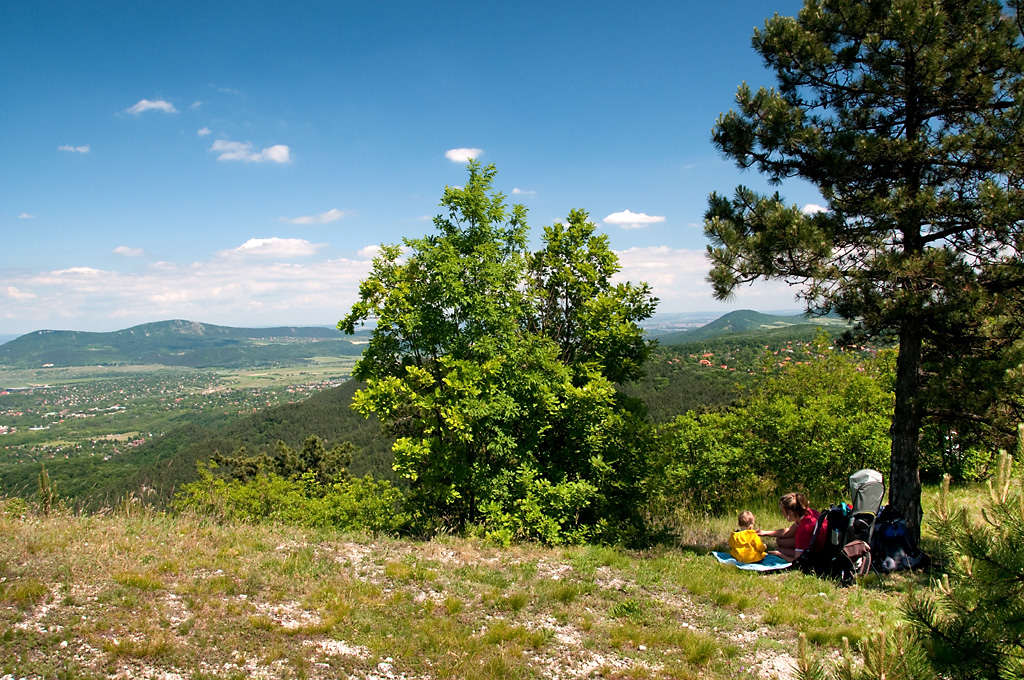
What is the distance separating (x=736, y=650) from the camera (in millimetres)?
5223

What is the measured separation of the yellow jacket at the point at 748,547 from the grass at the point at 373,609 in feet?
1.14

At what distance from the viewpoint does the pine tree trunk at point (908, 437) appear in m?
7.77

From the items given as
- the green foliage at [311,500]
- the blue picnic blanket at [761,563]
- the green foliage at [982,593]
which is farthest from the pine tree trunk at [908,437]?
the green foliage at [311,500]

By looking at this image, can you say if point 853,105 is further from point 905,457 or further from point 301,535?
point 301,535

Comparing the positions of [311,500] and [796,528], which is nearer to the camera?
[796,528]

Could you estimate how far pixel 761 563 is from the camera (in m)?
7.74

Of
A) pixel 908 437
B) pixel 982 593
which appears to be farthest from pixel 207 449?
pixel 982 593

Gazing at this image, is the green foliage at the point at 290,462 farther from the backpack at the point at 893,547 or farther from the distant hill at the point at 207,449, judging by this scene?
the backpack at the point at 893,547

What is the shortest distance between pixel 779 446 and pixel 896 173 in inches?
341

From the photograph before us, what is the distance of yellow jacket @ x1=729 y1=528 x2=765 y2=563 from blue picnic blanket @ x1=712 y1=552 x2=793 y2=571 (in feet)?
0.23

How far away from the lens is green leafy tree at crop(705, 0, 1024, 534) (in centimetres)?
682

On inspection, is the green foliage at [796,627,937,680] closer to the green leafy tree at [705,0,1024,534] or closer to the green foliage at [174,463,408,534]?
the green leafy tree at [705,0,1024,534]

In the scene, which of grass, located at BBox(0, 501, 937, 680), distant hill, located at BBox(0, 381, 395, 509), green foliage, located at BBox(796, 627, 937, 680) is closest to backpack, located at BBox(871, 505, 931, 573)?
grass, located at BBox(0, 501, 937, 680)

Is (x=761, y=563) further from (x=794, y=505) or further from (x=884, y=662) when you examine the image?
(x=884, y=662)
